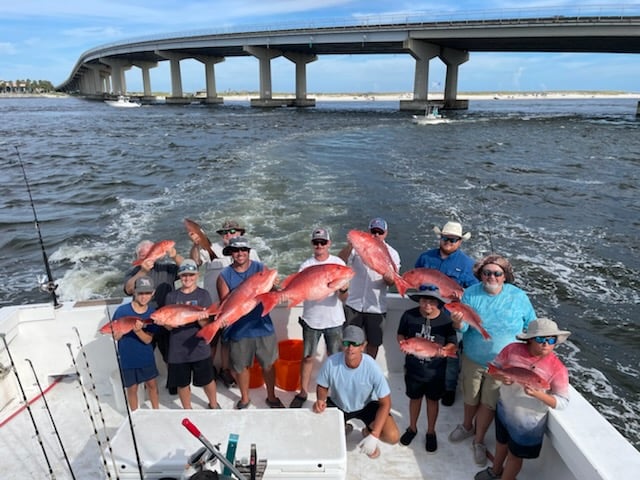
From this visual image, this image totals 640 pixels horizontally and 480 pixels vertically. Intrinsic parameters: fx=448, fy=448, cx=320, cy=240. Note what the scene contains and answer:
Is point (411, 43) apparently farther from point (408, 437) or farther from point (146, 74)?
point (146, 74)

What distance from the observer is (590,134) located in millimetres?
38000

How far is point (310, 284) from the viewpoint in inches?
160

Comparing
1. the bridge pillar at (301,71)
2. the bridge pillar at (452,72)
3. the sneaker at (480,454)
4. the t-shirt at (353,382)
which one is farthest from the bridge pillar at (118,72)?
the sneaker at (480,454)

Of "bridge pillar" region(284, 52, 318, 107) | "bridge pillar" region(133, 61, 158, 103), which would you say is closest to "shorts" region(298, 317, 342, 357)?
"bridge pillar" region(284, 52, 318, 107)

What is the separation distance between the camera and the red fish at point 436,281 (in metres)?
4.14

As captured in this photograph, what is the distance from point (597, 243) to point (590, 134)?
30113mm

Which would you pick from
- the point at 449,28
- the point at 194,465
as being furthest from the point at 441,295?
the point at 449,28

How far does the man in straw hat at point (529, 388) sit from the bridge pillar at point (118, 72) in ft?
373

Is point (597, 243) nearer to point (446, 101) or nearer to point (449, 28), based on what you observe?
point (449, 28)

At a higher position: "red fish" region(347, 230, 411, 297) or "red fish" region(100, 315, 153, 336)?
"red fish" region(347, 230, 411, 297)

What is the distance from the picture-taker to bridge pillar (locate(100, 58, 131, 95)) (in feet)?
326

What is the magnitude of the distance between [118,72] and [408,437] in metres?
115

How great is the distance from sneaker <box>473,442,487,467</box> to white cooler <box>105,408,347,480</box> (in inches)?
61.3

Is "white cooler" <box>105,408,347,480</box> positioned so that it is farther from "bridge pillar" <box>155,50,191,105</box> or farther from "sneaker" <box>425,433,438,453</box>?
"bridge pillar" <box>155,50,191,105</box>
